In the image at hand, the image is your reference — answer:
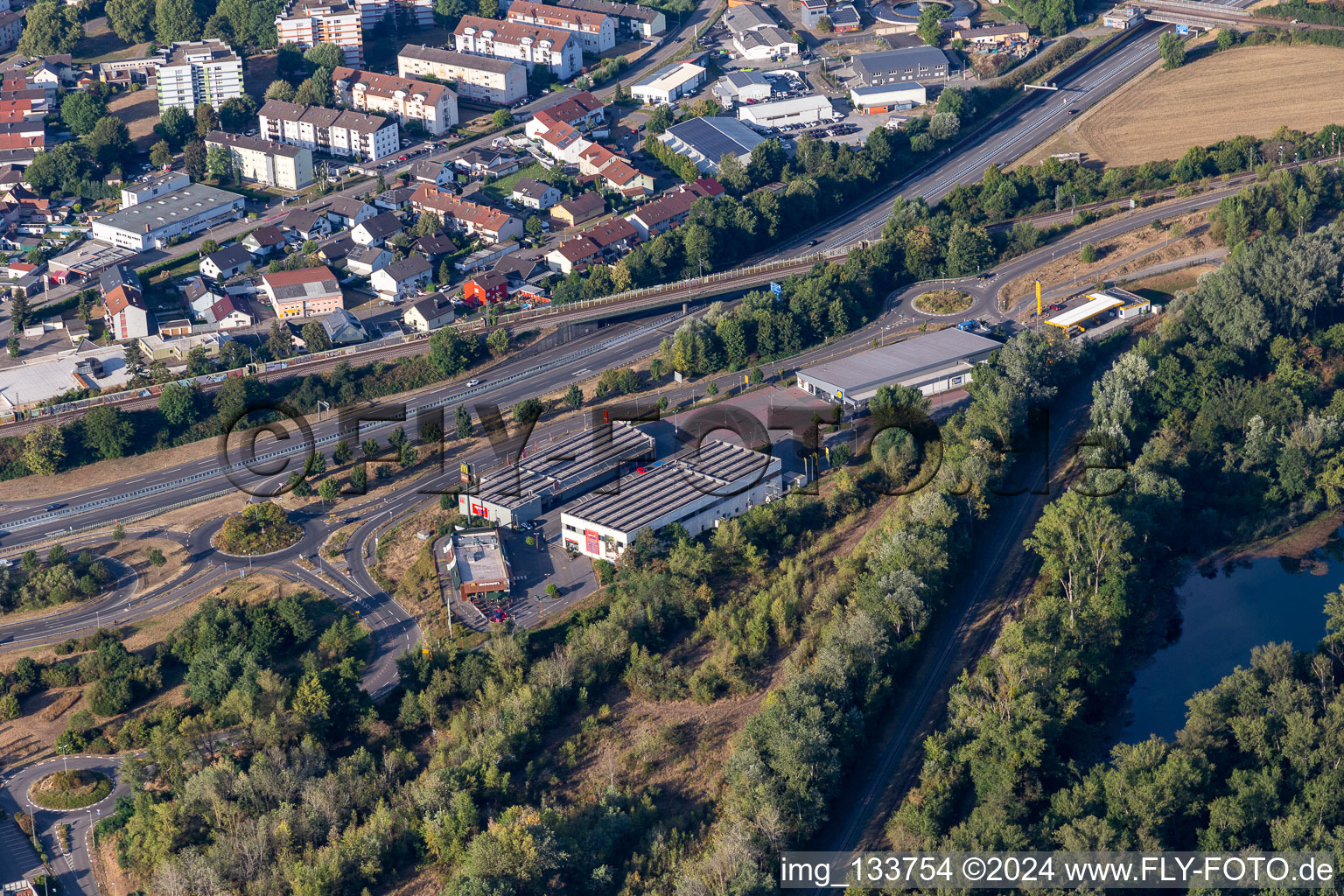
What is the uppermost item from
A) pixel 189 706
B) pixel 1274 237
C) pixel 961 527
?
pixel 1274 237

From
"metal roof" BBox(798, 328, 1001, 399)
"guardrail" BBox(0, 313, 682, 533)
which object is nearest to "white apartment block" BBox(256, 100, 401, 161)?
"guardrail" BBox(0, 313, 682, 533)

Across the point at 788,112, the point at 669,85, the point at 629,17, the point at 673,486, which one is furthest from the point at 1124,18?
the point at 673,486

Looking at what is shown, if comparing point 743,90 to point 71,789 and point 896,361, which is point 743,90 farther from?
point 71,789

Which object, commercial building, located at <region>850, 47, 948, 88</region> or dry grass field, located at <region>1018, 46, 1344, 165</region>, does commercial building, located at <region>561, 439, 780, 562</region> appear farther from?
commercial building, located at <region>850, 47, 948, 88</region>

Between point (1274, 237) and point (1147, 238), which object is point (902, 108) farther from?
point (1274, 237)

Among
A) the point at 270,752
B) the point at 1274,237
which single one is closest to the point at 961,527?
the point at 270,752
